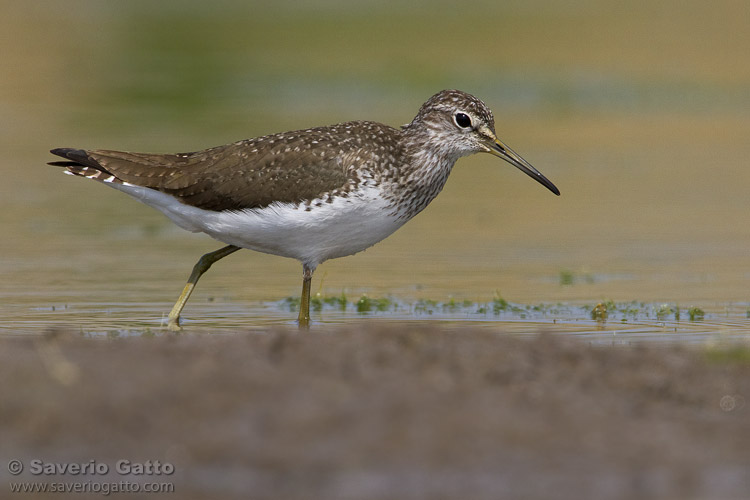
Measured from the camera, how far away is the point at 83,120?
23.5 meters

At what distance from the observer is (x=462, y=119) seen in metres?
10.9

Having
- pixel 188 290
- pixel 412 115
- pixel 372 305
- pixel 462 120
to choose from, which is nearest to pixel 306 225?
pixel 188 290

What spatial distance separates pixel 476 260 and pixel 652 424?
7.21 m

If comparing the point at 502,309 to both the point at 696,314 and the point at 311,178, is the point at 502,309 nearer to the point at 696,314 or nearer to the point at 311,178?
the point at 696,314

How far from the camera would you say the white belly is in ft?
32.8

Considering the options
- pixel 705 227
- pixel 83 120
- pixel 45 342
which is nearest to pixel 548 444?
pixel 45 342

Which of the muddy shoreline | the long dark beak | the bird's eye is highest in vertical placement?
the bird's eye

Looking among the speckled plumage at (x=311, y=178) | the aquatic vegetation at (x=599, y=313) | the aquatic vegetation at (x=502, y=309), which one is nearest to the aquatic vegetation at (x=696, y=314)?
the aquatic vegetation at (x=502, y=309)

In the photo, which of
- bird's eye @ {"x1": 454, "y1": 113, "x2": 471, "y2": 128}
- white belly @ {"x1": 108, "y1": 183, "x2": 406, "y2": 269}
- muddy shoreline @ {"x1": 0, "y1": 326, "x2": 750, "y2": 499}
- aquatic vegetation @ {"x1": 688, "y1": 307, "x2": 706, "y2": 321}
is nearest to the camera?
muddy shoreline @ {"x1": 0, "y1": 326, "x2": 750, "y2": 499}

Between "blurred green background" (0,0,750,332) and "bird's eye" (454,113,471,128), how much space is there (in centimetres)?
182

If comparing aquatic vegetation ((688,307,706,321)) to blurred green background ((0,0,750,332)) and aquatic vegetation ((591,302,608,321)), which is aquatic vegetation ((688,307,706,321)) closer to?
aquatic vegetation ((591,302,608,321))

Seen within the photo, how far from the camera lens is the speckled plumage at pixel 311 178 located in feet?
33.0

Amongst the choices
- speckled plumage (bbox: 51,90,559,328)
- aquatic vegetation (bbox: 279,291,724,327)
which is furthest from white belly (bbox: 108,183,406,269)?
aquatic vegetation (bbox: 279,291,724,327)

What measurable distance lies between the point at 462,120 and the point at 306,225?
184 centimetres
